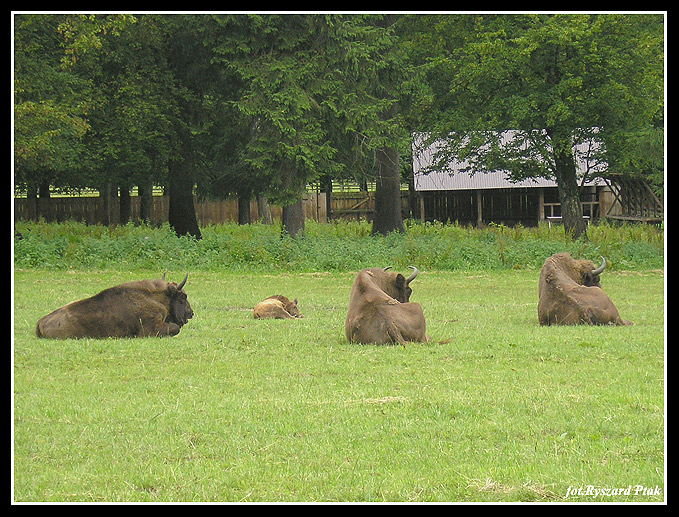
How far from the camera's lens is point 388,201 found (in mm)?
38188

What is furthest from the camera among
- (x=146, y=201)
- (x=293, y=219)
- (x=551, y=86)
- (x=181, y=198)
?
(x=146, y=201)

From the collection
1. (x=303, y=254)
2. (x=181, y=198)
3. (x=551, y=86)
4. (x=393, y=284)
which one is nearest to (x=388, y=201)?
(x=551, y=86)

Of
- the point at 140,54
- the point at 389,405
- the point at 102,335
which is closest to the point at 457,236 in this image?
the point at 140,54

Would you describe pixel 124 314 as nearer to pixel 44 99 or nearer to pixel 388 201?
pixel 44 99

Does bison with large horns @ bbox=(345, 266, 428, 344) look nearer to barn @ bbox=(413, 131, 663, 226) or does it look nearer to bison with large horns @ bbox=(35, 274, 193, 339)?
bison with large horns @ bbox=(35, 274, 193, 339)

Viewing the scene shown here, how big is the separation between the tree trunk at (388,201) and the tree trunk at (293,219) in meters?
4.58

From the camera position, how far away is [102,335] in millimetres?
13906

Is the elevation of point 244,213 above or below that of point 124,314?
above

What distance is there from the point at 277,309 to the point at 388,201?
71.3 feet

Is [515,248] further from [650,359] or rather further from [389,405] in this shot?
[389,405]

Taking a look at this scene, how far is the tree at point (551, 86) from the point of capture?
107ft

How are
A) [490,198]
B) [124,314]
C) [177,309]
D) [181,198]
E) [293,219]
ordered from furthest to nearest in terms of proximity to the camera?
[490,198]
[181,198]
[293,219]
[177,309]
[124,314]

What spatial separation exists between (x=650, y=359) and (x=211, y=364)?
555 centimetres

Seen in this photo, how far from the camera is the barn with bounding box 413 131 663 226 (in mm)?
49594
